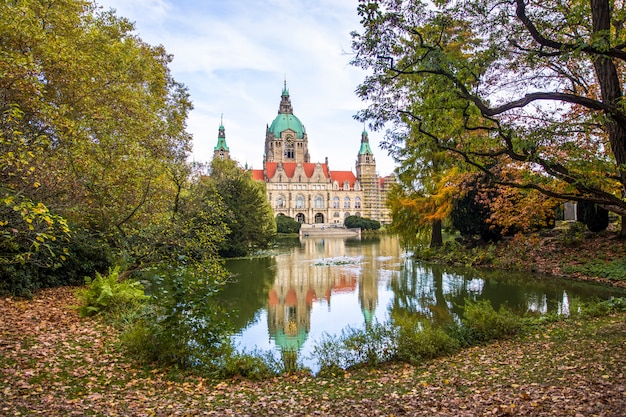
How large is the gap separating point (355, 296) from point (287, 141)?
84.2 m

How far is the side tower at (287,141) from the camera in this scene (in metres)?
95.0

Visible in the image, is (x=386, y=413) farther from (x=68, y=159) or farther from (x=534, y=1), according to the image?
(x=68, y=159)

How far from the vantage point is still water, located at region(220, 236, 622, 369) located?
30.6 feet

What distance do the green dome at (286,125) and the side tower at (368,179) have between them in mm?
13204

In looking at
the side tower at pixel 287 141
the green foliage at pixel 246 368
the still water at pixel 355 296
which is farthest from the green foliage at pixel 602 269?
the side tower at pixel 287 141

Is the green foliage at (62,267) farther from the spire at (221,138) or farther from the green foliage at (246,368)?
the spire at (221,138)

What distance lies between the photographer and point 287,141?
313 feet

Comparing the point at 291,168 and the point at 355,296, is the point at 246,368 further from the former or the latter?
the point at 291,168

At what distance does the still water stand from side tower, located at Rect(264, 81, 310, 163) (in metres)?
77.0

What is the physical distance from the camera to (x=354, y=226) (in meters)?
67.1

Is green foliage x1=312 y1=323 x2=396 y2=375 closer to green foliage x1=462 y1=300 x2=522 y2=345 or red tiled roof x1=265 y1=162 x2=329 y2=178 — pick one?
green foliage x1=462 y1=300 x2=522 y2=345

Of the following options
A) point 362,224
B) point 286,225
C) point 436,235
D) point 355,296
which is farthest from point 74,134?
point 362,224

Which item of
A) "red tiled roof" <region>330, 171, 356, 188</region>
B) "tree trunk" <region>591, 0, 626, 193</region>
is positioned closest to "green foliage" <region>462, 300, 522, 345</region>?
"tree trunk" <region>591, 0, 626, 193</region>

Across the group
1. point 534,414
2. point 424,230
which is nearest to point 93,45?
point 534,414
